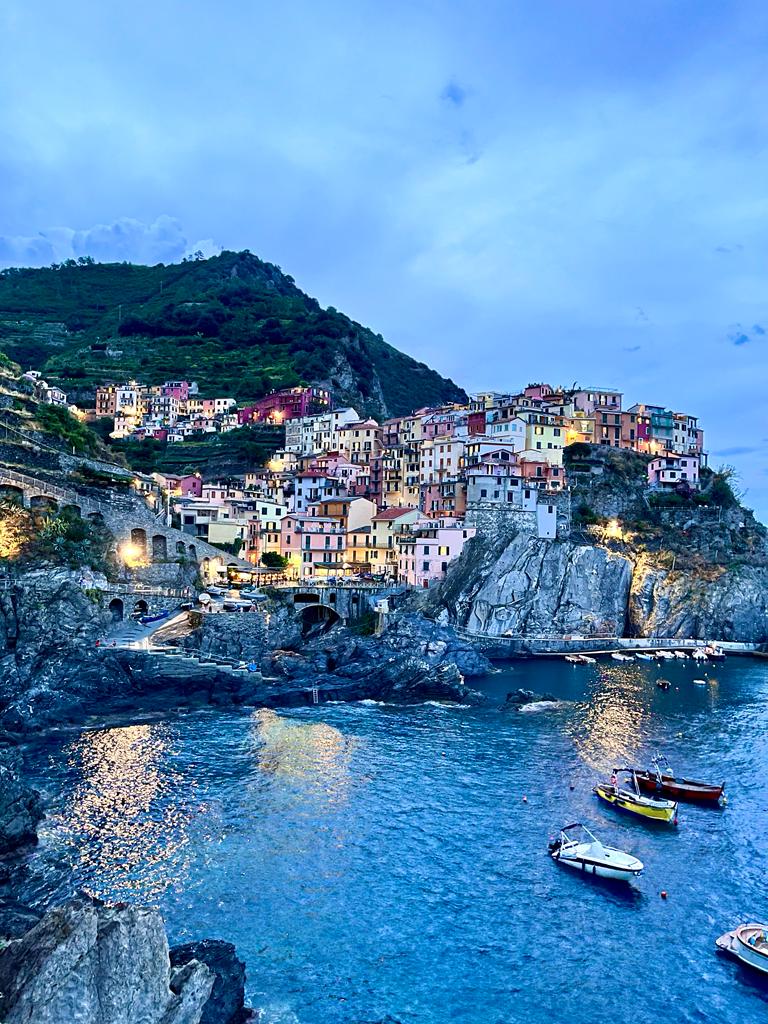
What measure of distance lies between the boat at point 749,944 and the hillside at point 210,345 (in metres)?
122

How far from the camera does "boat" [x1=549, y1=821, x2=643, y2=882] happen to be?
94.8 feet

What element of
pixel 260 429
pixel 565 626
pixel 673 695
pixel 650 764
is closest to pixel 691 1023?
pixel 650 764

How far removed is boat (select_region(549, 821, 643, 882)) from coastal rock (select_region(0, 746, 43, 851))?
20.5m

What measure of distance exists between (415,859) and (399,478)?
7126cm

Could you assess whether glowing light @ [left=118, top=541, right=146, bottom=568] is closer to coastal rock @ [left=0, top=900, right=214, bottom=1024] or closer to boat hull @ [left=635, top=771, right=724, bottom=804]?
boat hull @ [left=635, top=771, right=724, bottom=804]

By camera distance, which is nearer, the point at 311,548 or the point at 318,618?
the point at 318,618

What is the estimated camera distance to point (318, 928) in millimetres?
25188

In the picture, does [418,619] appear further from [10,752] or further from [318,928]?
[318,928]

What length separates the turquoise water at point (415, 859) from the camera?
22.5 m

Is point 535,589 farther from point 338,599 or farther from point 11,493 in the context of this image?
point 11,493

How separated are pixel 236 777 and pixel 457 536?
150 feet

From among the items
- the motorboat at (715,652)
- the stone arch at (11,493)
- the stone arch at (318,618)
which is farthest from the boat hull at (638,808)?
the stone arch at (11,493)

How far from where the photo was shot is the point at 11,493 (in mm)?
65562

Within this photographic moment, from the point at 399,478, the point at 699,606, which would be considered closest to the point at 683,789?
the point at 699,606
